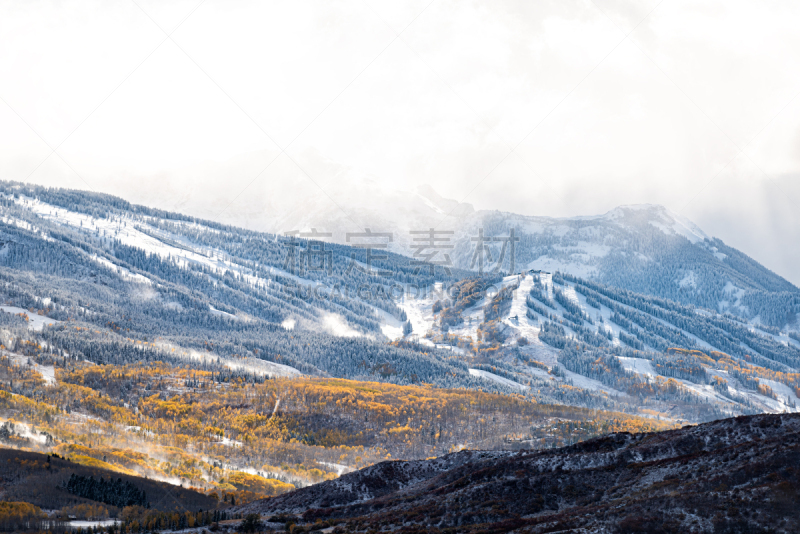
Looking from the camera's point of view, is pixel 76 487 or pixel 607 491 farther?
pixel 76 487

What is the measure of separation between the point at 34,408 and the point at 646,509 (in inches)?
6685

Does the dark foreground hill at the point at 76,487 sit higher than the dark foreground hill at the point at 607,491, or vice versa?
the dark foreground hill at the point at 607,491

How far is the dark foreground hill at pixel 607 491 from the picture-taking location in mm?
52875

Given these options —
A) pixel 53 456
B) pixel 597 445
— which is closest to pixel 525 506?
pixel 597 445

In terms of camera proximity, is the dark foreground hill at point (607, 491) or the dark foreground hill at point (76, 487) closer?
the dark foreground hill at point (607, 491)

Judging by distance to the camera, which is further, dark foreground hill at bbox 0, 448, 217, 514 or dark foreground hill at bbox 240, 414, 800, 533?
dark foreground hill at bbox 0, 448, 217, 514

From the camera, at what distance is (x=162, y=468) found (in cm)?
15075

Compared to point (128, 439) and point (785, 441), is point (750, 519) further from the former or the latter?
point (128, 439)

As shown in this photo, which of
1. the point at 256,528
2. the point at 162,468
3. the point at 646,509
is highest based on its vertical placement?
the point at 646,509

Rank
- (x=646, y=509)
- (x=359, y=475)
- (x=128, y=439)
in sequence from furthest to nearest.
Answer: (x=128, y=439)
(x=359, y=475)
(x=646, y=509)

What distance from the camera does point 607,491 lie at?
6744 cm

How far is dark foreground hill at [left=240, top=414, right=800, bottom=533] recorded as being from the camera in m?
52.9

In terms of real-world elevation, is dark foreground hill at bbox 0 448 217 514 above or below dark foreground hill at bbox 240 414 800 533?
below

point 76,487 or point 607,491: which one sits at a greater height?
point 607,491
